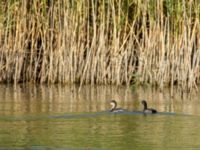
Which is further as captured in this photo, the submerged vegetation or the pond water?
the submerged vegetation

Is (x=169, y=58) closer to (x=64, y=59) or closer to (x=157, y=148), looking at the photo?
(x=64, y=59)

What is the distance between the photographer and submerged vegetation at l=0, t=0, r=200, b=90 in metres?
16.5

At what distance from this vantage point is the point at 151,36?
54.9 feet

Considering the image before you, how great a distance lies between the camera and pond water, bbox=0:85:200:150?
34.5 ft

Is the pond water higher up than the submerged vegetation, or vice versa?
the submerged vegetation

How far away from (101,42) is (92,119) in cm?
437

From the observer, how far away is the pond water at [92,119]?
10516mm

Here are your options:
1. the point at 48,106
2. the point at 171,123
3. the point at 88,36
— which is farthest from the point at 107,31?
the point at 171,123

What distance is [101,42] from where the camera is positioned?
16.9 m

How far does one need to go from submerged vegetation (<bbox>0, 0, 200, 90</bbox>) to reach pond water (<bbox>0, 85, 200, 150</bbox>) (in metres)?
0.35

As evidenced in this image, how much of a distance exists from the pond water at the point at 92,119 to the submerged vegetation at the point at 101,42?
0.35 m

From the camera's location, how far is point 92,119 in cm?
1273

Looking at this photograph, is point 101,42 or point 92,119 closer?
point 92,119

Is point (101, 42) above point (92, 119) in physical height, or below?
above
